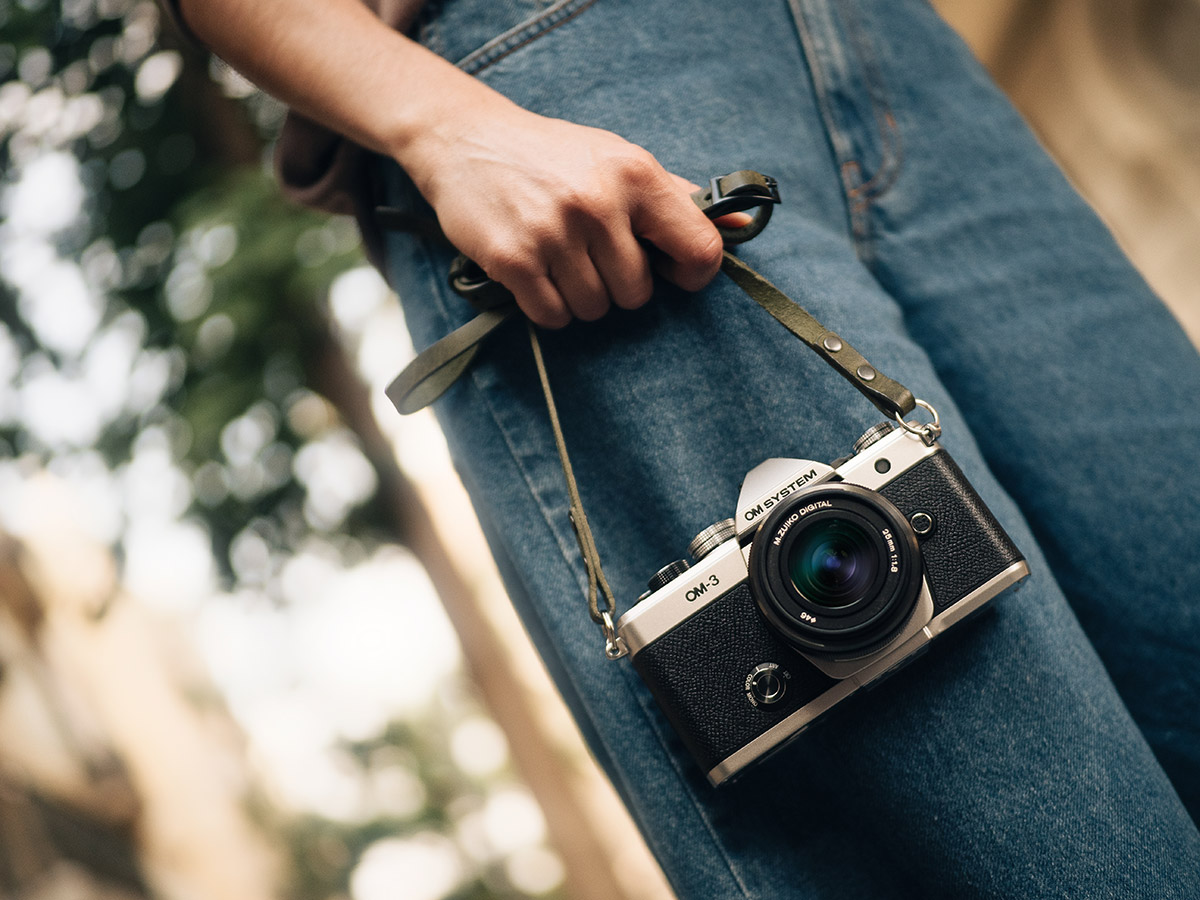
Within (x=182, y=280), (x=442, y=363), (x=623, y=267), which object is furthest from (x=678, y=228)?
(x=182, y=280)

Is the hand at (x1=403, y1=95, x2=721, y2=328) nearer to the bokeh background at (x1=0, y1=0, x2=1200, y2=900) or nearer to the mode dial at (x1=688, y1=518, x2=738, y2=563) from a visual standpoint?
the mode dial at (x1=688, y1=518, x2=738, y2=563)

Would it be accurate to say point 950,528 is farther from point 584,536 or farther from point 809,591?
point 584,536

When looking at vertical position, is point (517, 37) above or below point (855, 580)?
above

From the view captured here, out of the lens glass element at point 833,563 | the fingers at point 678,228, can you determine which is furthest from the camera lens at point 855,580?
the fingers at point 678,228

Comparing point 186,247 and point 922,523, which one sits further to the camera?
point 186,247

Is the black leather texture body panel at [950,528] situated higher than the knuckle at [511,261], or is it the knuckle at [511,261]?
the knuckle at [511,261]

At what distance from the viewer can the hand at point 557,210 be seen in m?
0.40

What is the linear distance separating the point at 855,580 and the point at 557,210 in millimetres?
273

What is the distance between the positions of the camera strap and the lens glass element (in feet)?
0.24

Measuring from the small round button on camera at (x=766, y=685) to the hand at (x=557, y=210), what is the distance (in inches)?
9.2

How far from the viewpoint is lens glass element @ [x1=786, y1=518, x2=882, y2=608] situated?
411 millimetres

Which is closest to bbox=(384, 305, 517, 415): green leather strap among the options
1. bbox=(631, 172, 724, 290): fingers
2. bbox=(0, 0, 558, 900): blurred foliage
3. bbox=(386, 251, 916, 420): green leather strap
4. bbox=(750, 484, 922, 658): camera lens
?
bbox=(386, 251, 916, 420): green leather strap

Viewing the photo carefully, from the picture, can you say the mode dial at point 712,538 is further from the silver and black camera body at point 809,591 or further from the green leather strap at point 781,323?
the green leather strap at point 781,323

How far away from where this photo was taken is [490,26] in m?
0.48
